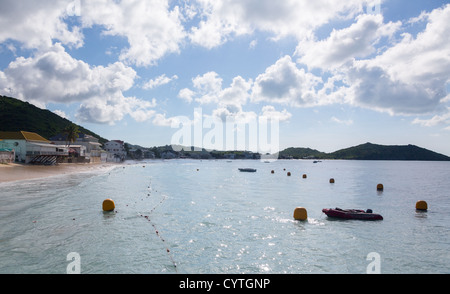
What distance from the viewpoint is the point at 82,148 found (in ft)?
336

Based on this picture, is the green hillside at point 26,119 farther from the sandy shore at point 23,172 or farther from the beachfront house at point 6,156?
the sandy shore at point 23,172

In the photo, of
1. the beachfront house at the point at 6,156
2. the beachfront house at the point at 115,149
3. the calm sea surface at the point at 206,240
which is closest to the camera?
the calm sea surface at the point at 206,240

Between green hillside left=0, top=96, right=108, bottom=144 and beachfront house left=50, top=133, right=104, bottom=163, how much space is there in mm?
31033

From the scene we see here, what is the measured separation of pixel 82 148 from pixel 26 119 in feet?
205

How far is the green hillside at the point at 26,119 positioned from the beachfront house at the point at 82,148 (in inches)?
1222

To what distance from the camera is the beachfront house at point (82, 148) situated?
9406 centimetres

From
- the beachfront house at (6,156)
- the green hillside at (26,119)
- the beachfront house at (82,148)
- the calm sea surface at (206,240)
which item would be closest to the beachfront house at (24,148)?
the beachfront house at (6,156)

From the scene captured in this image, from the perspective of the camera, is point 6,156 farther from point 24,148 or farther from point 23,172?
point 23,172

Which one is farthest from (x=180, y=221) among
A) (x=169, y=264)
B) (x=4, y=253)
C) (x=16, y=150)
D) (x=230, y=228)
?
(x=16, y=150)

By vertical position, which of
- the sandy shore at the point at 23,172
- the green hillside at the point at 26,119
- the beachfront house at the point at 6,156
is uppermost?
the green hillside at the point at 26,119

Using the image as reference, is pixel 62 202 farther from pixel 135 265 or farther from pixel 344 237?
pixel 344 237

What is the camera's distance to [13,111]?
140625mm

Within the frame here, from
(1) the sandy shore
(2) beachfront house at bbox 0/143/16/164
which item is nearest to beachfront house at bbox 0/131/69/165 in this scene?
(2) beachfront house at bbox 0/143/16/164
